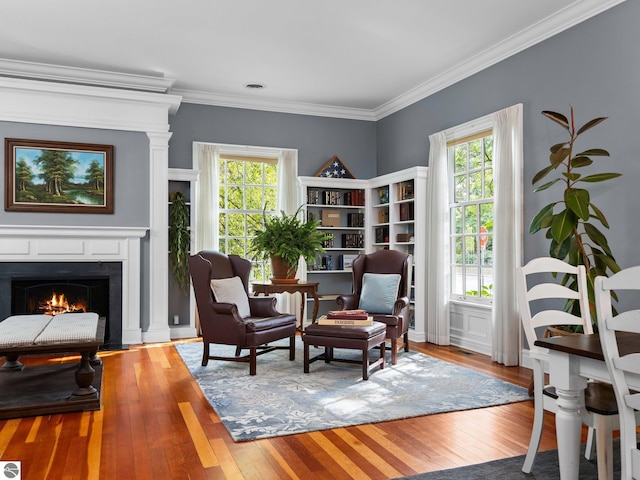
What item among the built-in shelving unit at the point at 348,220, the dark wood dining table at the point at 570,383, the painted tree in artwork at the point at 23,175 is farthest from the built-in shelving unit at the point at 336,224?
the dark wood dining table at the point at 570,383

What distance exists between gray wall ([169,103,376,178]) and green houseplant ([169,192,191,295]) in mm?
611

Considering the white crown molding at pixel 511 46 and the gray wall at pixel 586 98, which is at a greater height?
the white crown molding at pixel 511 46

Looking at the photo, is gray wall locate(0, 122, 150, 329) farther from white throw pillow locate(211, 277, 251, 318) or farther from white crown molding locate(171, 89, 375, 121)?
white throw pillow locate(211, 277, 251, 318)

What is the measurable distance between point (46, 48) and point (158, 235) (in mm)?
2257

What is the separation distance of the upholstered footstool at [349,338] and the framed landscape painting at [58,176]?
2.96 m

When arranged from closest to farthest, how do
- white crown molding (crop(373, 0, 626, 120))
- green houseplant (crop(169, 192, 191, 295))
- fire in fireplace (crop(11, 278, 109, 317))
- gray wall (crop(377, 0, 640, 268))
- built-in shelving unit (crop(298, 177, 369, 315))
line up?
gray wall (crop(377, 0, 640, 268)), white crown molding (crop(373, 0, 626, 120)), fire in fireplace (crop(11, 278, 109, 317)), green houseplant (crop(169, 192, 191, 295)), built-in shelving unit (crop(298, 177, 369, 315))

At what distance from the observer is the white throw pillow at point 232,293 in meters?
5.15

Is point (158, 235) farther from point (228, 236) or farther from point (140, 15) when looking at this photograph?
point (140, 15)

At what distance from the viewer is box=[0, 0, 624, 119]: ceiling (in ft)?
14.9

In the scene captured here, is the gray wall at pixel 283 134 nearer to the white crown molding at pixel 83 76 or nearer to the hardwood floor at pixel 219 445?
the white crown molding at pixel 83 76

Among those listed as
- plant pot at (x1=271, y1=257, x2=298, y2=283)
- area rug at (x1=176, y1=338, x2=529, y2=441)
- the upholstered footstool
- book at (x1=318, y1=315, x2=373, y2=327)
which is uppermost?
plant pot at (x1=271, y1=257, x2=298, y2=283)

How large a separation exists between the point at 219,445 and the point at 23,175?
4.23m

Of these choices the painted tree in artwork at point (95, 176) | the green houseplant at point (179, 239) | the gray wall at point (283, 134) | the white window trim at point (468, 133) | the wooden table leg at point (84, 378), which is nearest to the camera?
the wooden table leg at point (84, 378)

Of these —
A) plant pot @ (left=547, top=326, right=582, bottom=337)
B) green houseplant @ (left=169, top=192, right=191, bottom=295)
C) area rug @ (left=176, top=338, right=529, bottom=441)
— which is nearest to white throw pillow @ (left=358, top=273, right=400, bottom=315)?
area rug @ (left=176, top=338, right=529, bottom=441)
